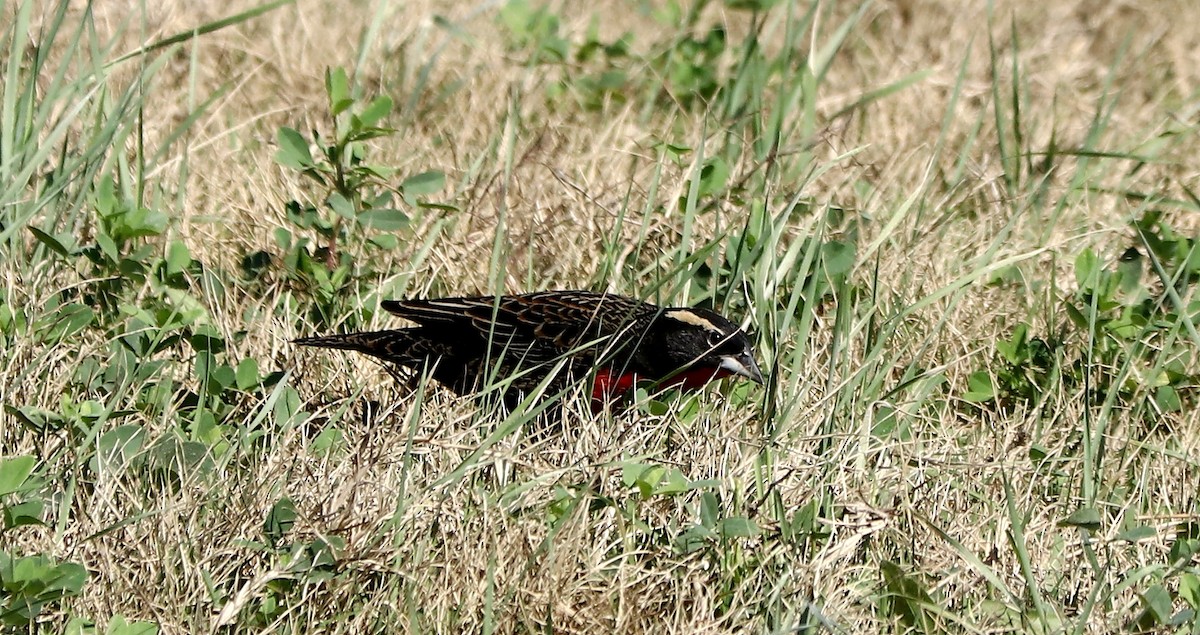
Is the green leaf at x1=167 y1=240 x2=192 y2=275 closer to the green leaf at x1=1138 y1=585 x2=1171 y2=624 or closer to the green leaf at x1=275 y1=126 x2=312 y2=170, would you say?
the green leaf at x1=275 y1=126 x2=312 y2=170

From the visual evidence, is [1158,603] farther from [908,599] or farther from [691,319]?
[691,319]

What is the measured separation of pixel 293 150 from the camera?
18.0 feet

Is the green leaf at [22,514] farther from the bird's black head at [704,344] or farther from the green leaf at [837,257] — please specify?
the green leaf at [837,257]

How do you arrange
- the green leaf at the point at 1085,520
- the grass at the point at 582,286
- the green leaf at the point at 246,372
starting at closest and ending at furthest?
1. the grass at the point at 582,286
2. the green leaf at the point at 1085,520
3. the green leaf at the point at 246,372

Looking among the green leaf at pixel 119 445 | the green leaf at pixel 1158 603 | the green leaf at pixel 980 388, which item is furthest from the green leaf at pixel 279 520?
the green leaf at pixel 980 388

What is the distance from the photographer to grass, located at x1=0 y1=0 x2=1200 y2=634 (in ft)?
13.0

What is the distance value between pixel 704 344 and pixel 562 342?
0.45 m

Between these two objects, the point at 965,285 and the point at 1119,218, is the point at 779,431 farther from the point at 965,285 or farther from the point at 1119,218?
the point at 1119,218

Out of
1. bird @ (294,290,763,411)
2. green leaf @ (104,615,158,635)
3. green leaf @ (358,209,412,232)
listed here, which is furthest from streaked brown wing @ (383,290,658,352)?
green leaf @ (104,615,158,635)

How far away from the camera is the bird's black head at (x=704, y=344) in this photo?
504cm

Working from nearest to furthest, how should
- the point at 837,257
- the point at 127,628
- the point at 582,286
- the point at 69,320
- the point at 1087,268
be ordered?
1. the point at 127,628
2. the point at 69,320
3. the point at 837,257
4. the point at 1087,268
5. the point at 582,286

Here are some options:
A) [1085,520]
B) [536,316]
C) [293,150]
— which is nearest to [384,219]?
[293,150]

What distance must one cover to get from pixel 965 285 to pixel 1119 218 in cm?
118

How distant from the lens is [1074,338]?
5402 millimetres
